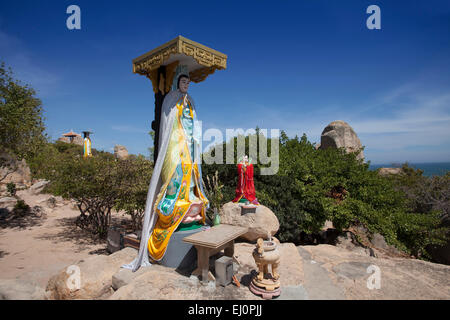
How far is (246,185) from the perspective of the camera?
753 centimetres

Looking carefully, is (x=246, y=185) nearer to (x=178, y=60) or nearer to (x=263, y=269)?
(x=263, y=269)

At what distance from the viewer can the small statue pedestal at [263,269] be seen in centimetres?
396

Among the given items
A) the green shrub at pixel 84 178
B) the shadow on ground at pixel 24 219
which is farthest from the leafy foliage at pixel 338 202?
the shadow on ground at pixel 24 219

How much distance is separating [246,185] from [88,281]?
4.71 meters

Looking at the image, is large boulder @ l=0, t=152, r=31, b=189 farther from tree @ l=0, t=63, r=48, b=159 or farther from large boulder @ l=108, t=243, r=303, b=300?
large boulder @ l=108, t=243, r=303, b=300

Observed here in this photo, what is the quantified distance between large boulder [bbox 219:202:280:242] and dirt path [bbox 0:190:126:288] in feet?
15.8

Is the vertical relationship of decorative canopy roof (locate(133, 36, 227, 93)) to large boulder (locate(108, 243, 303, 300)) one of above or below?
above

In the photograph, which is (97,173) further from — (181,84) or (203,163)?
(181,84)

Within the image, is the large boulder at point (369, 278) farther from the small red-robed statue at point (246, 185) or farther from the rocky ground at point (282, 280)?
the small red-robed statue at point (246, 185)

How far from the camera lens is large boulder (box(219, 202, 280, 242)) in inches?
267

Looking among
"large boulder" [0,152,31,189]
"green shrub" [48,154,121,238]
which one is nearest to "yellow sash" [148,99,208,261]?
"green shrub" [48,154,121,238]

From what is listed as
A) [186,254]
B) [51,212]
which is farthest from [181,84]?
[51,212]

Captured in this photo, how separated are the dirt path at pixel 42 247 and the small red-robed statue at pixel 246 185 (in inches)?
215

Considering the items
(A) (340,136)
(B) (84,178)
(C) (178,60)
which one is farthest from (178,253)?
(A) (340,136)
